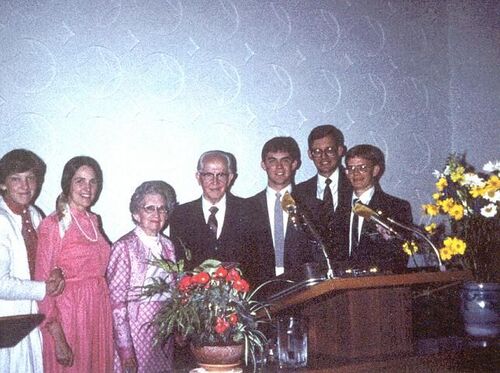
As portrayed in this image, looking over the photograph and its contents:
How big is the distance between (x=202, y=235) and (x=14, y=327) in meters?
1.68

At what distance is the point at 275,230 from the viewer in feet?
12.2

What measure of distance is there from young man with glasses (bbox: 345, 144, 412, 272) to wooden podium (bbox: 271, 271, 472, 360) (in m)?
1.07

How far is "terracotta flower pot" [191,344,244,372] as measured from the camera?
6.94 ft

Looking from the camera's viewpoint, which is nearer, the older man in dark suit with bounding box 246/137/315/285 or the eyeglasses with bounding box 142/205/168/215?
the eyeglasses with bounding box 142/205/168/215

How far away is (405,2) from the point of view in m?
4.82

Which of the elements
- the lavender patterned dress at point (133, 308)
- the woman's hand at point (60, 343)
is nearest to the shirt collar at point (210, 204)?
the lavender patterned dress at point (133, 308)

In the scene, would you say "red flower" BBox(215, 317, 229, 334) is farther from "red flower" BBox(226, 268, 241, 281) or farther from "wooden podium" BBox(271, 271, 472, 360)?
"wooden podium" BBox(271, 271, 472, 360)

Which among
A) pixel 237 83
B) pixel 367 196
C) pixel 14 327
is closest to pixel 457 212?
pixel 367 196

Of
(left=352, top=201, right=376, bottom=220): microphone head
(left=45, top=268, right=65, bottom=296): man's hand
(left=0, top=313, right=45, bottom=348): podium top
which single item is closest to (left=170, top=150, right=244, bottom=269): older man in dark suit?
(left=45, top=268, right=65, bottom=296): man's hand

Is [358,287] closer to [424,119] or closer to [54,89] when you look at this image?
[54,89]

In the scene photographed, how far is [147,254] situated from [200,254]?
0.33 meters

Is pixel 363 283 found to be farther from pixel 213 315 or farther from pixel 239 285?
pixel 213 315

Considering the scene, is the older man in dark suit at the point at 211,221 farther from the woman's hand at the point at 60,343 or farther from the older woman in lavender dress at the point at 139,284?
the woman's hand at the point at 60,343

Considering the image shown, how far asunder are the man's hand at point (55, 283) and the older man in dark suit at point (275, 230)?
3.44ft
